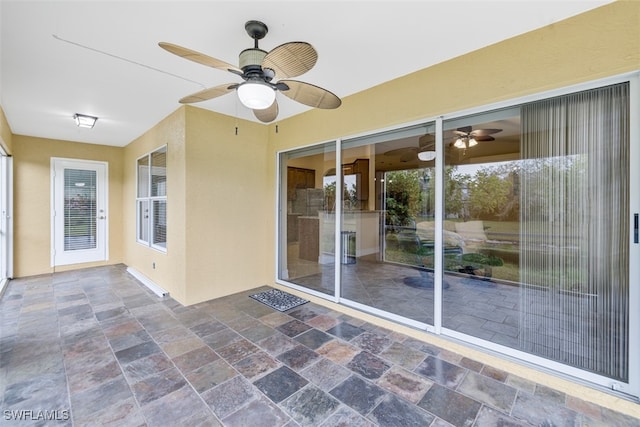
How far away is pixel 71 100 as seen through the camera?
330cm

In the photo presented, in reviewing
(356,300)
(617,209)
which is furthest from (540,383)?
(356,300)

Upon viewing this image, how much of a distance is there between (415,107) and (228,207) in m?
2.71

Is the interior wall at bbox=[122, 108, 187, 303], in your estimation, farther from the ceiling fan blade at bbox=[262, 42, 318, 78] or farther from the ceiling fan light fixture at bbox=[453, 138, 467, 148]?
the ceiling fan light fixture at bbox=[453, 138, 467, 148]

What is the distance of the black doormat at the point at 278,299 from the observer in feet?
11.4

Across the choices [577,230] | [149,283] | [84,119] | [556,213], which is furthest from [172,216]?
[577,230]

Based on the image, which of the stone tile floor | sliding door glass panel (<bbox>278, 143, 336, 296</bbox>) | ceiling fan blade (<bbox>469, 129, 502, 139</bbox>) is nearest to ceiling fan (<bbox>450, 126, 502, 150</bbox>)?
ceiling fan blade (<bbox>469, 129, 502, 139</bbox>)

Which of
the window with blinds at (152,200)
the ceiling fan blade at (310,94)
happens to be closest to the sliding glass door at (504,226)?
the ceiling fan blade at (310,94)

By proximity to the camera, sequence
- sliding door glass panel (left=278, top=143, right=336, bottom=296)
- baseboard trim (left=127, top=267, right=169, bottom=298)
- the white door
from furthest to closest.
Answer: the white door, baseboard trim (left=127, top=267, right=169, bottom=298), sliding door glass panel (left=278, top=143, right=336, bottom=296)

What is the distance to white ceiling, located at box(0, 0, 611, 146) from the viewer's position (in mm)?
1783

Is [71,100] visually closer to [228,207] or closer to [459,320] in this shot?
[228,207]

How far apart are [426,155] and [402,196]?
27.3 inches

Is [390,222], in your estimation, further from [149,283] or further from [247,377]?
[149,283]

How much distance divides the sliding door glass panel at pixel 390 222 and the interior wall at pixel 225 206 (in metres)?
1.36

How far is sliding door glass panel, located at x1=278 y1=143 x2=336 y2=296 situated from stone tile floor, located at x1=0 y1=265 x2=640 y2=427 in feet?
2.63
